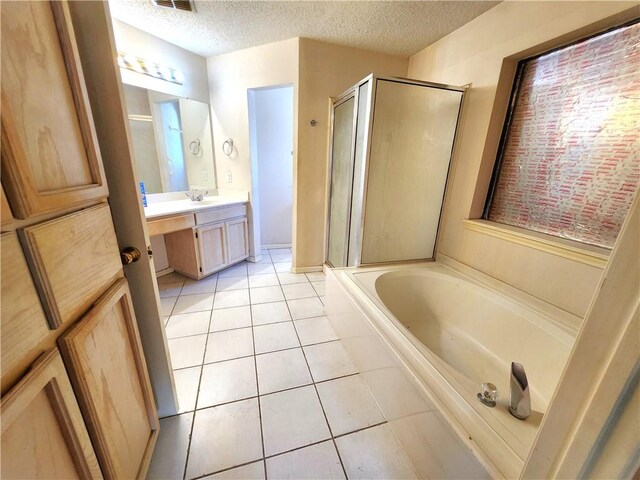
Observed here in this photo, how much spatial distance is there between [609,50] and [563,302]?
48.7 inches

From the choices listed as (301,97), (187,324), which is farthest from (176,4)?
(187,324)

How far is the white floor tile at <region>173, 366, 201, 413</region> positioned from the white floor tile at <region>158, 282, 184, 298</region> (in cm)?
103

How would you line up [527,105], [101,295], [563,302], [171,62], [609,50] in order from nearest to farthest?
[101,295], [609,50], [563,302], [527,105], [171,62]

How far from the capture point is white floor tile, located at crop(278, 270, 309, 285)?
103 inches

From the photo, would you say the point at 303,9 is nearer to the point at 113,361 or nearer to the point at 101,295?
the point at 101,295

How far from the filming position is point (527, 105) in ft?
4.88

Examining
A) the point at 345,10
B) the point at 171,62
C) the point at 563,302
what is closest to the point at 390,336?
the point at 563,302

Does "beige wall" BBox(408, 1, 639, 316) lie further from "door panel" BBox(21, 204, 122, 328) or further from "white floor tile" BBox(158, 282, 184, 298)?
"white floor tile" BBox(158, 282, 184, 298)

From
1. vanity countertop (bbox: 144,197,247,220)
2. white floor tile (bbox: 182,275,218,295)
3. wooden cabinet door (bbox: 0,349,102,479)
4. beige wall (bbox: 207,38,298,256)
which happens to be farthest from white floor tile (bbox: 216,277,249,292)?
wooden cabinet door (bbox: 0,349,102,479)

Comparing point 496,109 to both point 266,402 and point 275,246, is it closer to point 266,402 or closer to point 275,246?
point 266,402

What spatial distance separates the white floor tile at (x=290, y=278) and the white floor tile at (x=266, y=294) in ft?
0.52

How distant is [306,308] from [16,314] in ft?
5.97

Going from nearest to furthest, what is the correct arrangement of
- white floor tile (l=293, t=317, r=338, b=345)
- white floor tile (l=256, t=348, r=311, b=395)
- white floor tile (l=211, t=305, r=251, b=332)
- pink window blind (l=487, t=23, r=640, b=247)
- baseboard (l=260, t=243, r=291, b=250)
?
pink window blind (l=487, t=23, r=640, b=247), white floor tile (l=256, t=348, r=311, b=395), white floor tile (l=293, t=317, r=338, b=345), white floor tile (l=211, t=305, r=251, b=332), baseboard (l=260, t=243, r=291, b=250)

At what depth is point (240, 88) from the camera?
2.49 m
